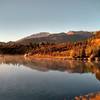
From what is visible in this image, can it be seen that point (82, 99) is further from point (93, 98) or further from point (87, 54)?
point (87, 54)

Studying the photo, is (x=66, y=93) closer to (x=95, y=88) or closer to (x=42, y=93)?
(x=42, y=93)

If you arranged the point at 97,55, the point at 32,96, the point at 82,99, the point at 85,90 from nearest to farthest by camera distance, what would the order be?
the point at 82,99 < the point at 32,96 < the point at 85,90 < the point at 97,55

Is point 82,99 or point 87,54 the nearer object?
point 82,99

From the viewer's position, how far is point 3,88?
239 feet

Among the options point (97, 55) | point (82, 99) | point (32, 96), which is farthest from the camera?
point (97, 55)

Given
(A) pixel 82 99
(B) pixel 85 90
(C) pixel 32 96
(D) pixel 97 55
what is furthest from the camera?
(D) pixel 97 55

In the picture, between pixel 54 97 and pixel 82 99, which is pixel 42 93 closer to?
pixel 54 97

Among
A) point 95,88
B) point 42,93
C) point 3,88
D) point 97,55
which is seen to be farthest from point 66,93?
point 97,55

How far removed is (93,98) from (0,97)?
2012 centimetres

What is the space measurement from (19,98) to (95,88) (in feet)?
77.0

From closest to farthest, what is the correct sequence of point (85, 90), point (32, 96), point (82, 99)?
point (82, 99) < point (32, 96) < point (85, 90)

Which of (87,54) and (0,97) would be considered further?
(87,54)

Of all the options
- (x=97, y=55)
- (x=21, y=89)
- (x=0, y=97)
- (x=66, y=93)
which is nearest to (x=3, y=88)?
(x=21, y=89)

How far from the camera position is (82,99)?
58062 millimetres
